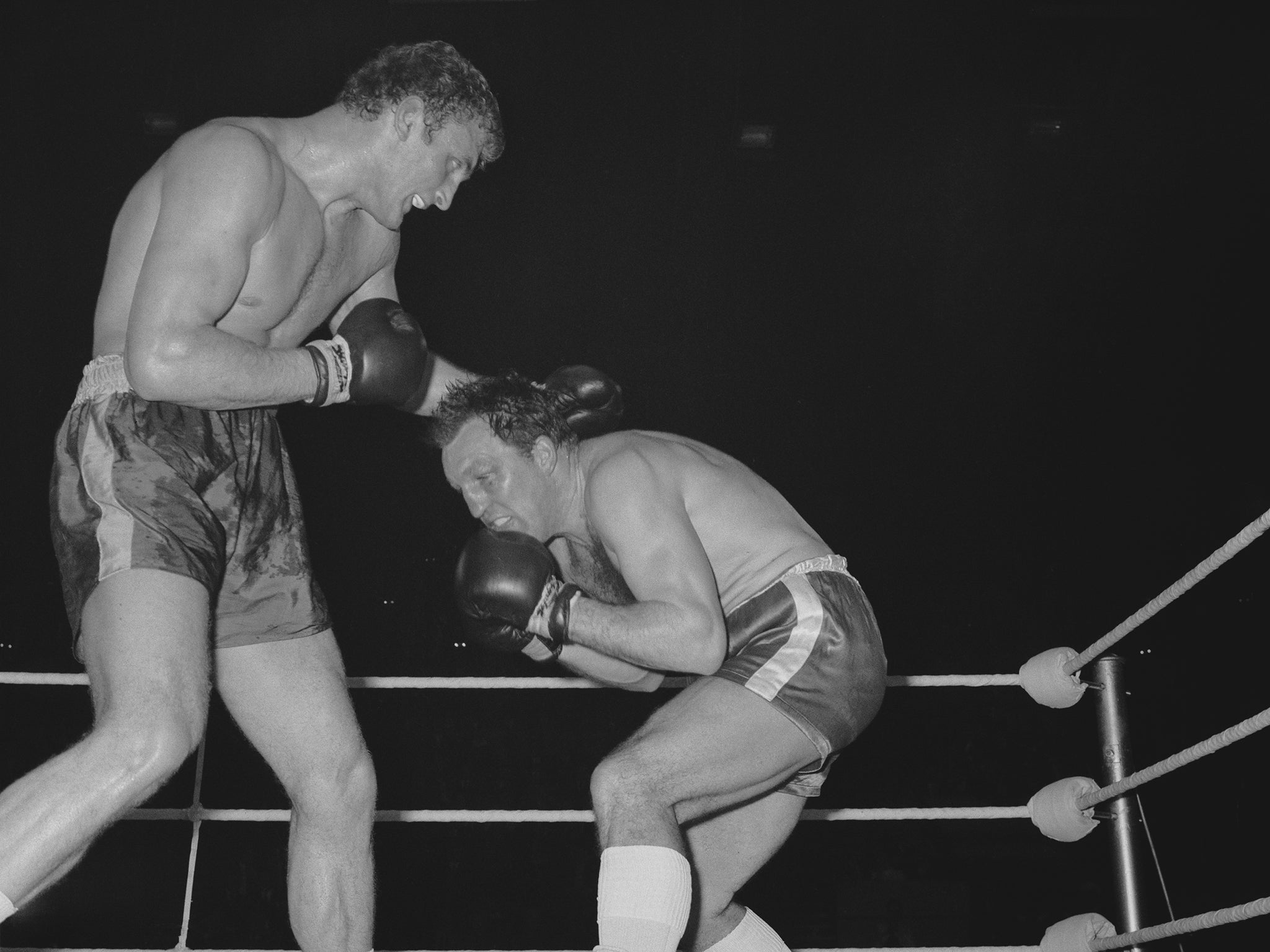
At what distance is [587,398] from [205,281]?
81 centimetres

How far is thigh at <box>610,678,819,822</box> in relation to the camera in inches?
56.3

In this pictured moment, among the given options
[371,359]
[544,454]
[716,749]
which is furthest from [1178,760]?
[371,359]

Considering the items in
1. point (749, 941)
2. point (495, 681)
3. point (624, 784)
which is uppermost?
point (495, 681)

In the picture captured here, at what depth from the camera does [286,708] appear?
1623 millimetres

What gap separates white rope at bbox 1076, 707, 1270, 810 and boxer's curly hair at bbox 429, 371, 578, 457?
3.23ft

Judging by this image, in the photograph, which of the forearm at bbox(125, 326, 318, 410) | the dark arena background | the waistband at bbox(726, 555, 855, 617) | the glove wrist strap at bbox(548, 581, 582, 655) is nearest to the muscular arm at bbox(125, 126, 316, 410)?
the forearm at bbox(125, 326, 318, 410)

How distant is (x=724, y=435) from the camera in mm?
5766

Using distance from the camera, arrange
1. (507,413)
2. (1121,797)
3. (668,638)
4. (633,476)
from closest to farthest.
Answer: (668,638) < (633,476) < (1121,797) < (507,413)

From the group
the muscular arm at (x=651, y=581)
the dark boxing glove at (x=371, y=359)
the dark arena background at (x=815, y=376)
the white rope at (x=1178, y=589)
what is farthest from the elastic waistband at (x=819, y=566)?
the dark arena background at (x=815, y=376)

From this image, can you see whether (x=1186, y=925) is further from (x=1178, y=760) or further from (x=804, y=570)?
(x=804, y=570)

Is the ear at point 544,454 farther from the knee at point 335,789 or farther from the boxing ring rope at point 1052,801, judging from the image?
the knee at point 335,789

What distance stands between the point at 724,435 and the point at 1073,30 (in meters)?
2.55

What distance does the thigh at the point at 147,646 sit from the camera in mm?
1277

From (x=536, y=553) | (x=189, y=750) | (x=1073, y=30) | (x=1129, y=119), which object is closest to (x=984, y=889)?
(x=1129, y=119)
